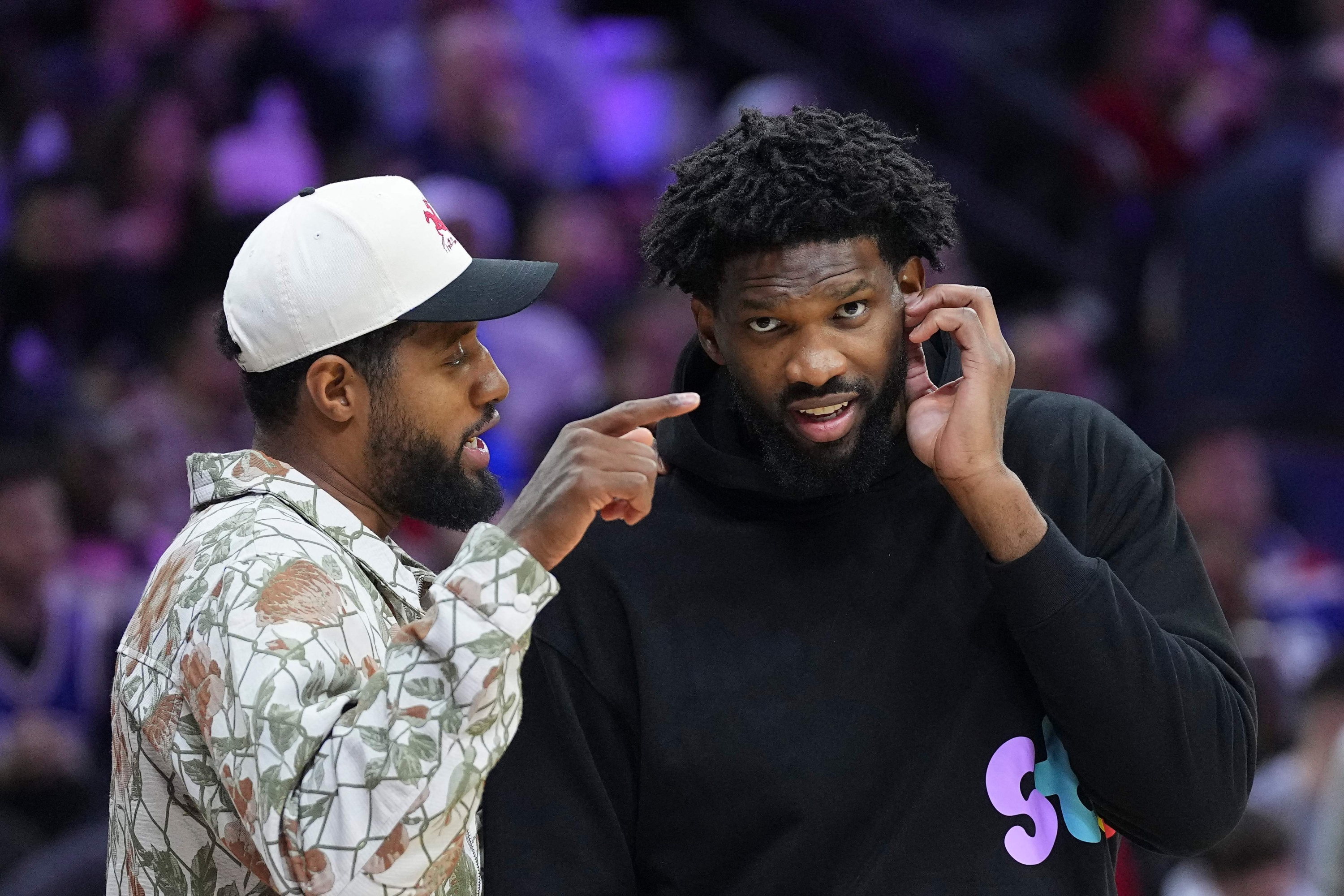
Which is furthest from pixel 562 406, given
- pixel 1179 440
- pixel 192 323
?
pixel 1179 440

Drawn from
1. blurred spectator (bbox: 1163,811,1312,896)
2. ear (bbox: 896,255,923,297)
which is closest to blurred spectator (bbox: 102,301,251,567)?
blurred spectator (bbox: 1163,811,1312,896)

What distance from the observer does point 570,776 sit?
2545mm

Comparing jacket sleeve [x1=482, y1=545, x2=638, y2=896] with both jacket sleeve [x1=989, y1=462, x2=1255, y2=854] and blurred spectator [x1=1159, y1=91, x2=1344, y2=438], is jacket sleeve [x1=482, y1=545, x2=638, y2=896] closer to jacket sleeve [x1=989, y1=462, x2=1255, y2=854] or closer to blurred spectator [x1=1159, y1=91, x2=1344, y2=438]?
jacket sleeve [x1=989, y1=462, x2=1255, y2=854]

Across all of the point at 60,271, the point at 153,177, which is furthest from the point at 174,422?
the point at 153,177

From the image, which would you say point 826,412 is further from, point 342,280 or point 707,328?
point 342,280

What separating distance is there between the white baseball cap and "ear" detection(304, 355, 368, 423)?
26 mm

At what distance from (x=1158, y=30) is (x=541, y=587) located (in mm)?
Answer: 6693

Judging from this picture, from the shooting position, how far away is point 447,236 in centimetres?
267

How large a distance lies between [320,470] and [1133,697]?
1160 millimetres

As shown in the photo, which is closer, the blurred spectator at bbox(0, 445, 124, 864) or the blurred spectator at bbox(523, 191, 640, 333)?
the blurred spectator at bbox(0, 445, 124, 864)

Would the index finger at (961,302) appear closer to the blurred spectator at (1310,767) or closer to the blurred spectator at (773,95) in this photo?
the blurred spectator at (1310,767)

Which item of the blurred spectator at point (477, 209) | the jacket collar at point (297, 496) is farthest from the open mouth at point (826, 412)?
the blurred spectator at point (477, 209)

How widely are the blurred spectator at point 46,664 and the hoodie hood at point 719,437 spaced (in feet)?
8.88

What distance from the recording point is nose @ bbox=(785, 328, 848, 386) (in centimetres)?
249
